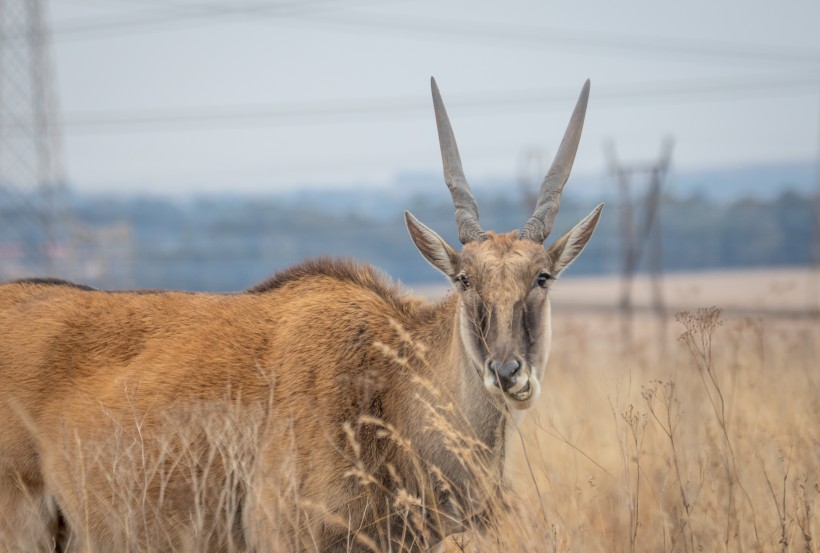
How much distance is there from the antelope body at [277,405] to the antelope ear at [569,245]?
0.06ft

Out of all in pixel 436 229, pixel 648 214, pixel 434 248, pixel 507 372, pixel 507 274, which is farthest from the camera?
pixel 436 229

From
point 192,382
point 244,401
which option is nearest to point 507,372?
point 244,401

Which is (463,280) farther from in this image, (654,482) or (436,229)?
(436,229)

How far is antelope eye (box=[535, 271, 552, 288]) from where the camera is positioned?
21.2 ft

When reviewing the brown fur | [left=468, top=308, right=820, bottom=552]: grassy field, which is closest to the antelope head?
[left=468, top=308, right=820, bottom=552]: grassy field

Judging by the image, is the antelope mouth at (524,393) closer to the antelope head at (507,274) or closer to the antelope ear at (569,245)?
the antelope head at (507,274)

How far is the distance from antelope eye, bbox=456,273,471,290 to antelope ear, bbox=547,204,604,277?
556 millimetres

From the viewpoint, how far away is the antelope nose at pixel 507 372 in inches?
230

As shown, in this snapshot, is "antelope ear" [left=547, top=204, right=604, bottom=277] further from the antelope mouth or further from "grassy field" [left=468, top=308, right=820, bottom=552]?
the antelope mouth

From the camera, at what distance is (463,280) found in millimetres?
6516

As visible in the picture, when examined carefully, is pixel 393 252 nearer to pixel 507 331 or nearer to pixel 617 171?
pixel 617 171

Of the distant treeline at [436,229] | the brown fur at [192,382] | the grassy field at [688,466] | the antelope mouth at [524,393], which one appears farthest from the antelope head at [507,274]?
the distant treeline at [436,229]

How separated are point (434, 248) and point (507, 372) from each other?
1.21 meters

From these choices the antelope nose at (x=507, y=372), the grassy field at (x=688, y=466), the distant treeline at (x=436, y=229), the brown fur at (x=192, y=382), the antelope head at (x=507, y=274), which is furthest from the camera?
the distant treeline at (x=436, y=229)
